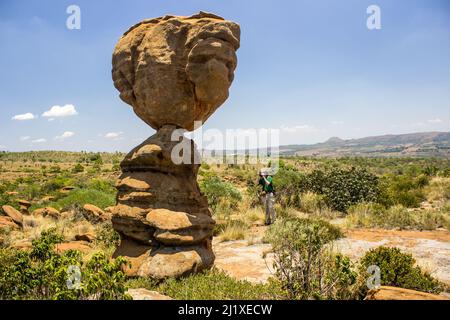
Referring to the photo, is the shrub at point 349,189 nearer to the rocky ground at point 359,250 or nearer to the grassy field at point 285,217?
the grassy field at point 285,217

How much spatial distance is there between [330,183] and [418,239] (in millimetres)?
7195

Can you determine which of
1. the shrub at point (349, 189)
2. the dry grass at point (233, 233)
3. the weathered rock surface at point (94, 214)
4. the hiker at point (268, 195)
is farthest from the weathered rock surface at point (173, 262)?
the shrub at point (349, 189)

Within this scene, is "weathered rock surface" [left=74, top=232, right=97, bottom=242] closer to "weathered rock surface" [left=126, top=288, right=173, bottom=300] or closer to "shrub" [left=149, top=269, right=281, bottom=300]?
"shrub" [left=149, top=269, right=281, bottom=300]

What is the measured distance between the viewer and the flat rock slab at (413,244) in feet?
23.5

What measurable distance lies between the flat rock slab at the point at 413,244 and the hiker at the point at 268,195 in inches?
115

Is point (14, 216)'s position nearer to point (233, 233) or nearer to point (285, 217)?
point (233, 233)

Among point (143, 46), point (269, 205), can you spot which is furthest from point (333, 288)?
point (269, 205)

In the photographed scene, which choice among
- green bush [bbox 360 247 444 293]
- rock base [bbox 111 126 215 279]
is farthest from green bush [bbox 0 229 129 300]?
green bush [bbox 360 247 444 293]

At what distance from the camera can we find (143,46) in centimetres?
686

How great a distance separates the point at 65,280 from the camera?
383 cm

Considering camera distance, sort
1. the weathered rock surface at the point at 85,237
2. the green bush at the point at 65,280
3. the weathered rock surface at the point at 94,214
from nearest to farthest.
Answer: the green bush at the point at 65,280 < the weathered rock surface at the point at 85,237 < the weathered rock surface at the point at 94,214

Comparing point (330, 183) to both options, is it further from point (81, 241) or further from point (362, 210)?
point (81, 241)

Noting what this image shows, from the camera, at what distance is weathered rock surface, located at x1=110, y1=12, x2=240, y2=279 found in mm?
6168
